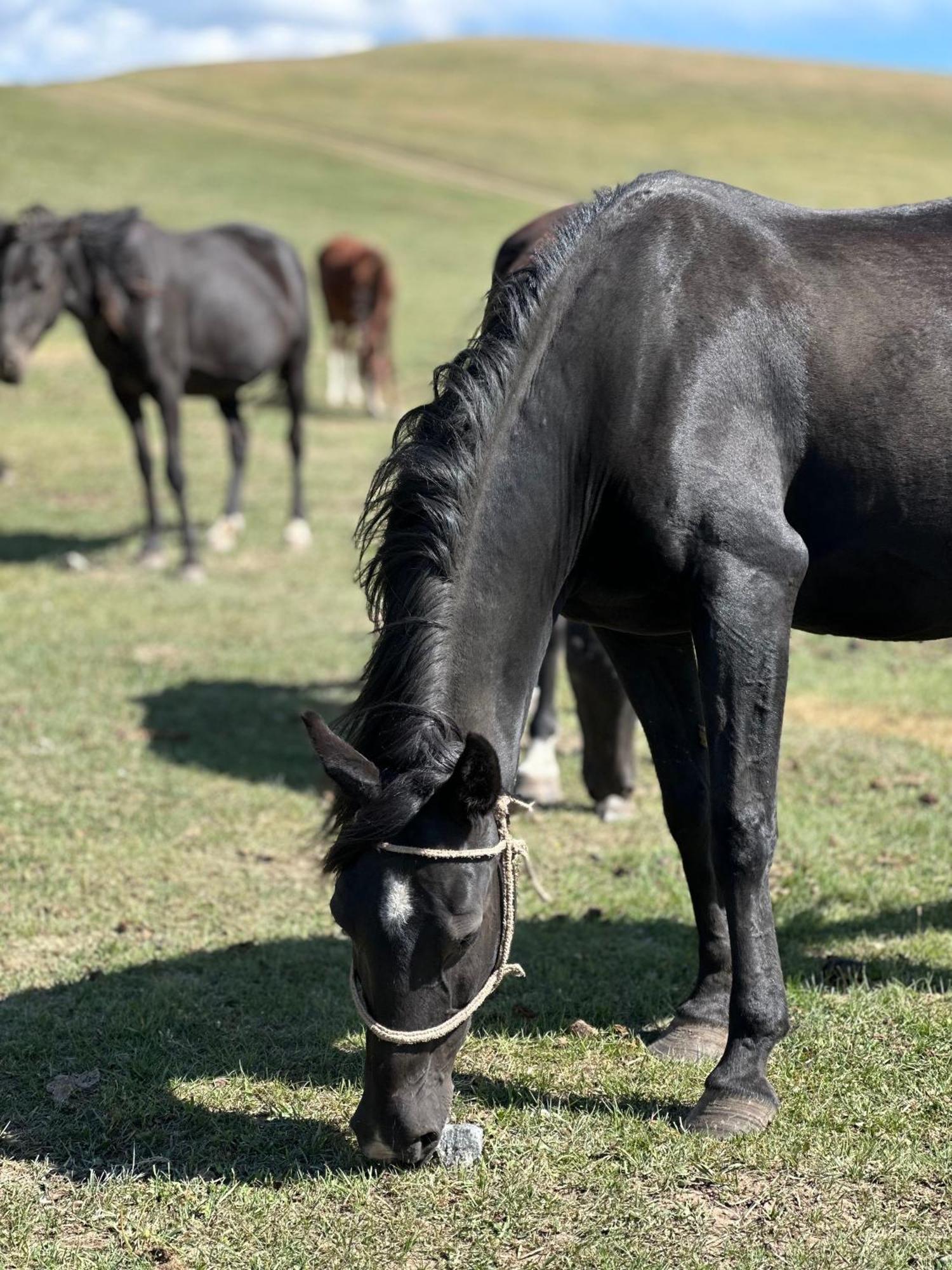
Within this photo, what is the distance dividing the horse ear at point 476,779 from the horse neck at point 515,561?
0.71ft

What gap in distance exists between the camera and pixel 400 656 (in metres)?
3.16

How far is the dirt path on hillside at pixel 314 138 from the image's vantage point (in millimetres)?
46188

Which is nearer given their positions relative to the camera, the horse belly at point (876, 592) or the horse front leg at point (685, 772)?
the horse belly at point (876, 592)

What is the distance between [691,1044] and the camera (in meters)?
3.96

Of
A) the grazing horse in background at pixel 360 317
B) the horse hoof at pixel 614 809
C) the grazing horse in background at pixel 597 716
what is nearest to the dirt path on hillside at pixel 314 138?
the grazing horse in background at pixel 360 317

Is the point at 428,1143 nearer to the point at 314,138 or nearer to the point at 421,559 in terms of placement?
the point at 421,559

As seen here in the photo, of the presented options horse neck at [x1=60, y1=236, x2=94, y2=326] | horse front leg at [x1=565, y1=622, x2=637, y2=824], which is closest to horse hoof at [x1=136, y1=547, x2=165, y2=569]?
horse neck at [x1=60, y1=236, x2=94, y2=326]

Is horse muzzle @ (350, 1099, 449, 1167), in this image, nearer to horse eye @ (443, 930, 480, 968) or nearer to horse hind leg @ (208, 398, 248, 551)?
horse eye @ (443, 930, 480, 968)

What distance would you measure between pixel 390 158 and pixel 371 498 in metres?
49.7

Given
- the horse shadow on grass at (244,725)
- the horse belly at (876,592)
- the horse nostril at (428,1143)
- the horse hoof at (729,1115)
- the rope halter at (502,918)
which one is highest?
the horse belly at (876,592)

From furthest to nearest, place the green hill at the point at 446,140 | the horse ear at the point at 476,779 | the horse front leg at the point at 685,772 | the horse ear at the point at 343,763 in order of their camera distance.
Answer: the green hill at the point at 446,140 < the horse front leg at the point at 685,772 < the horse ear at the point at 343,763 < the horse ear at the point at 476,779

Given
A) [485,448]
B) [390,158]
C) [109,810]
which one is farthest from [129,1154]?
[390,158]

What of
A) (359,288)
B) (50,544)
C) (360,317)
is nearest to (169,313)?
(50,544)

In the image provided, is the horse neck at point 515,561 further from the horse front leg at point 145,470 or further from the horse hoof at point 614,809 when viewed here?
the horse front leg at point 145,470
